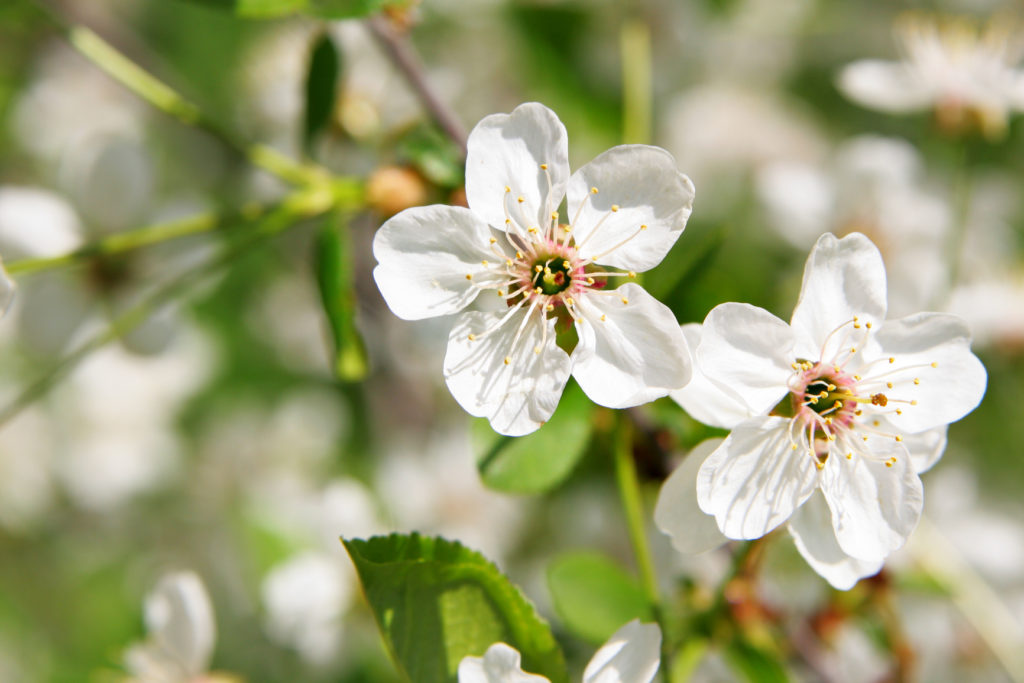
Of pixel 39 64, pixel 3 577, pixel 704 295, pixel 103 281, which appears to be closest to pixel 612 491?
pixel 704 295

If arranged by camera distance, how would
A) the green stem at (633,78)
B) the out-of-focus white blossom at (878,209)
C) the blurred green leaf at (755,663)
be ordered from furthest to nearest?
the green stem at (633,78), the out-of-focus white blossom at (878,209), the blurred green leaf at (755,663)

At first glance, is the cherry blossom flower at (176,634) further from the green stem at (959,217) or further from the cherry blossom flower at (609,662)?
the green stem at (959,217)

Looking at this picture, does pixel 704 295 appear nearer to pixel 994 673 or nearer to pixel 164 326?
pixel 164 326

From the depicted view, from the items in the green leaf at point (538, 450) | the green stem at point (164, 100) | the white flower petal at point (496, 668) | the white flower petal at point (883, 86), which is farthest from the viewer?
the white flower petal at point (883, 86)

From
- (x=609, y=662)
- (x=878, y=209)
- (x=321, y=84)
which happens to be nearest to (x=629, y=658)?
(x=609, y=662)

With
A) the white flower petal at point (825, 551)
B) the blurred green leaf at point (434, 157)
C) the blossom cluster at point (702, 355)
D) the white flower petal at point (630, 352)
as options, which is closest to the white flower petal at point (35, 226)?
the blurred green leaf at point (434, 157)

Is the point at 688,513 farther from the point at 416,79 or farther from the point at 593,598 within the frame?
the point at 416,79
